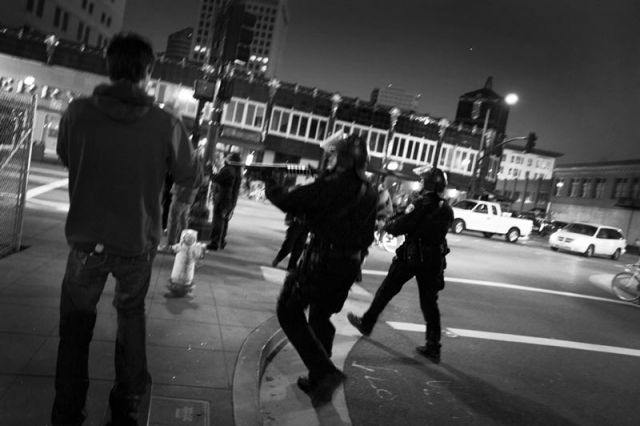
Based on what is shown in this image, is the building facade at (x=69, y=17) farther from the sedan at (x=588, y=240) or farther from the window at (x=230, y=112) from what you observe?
the sedan at (x=588, y=240)

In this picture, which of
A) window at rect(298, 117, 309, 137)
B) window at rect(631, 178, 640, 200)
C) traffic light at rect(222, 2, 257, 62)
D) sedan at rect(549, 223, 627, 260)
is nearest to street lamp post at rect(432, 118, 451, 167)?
window at rect(298, 117, 309, 137)

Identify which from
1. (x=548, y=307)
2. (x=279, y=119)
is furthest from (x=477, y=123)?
(x=548, y=307)

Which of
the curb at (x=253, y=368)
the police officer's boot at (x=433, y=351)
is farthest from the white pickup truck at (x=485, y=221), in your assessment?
the curb at (x=253, y=368)

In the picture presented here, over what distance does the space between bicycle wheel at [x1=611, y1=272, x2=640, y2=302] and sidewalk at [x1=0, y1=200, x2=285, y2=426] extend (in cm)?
842

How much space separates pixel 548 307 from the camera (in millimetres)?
9352

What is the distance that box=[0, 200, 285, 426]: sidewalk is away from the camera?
3109 millimetres

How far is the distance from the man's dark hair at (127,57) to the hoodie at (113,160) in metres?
0.06

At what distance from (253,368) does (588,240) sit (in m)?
24.8

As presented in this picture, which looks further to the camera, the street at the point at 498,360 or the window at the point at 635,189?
the window at the point at 635,189

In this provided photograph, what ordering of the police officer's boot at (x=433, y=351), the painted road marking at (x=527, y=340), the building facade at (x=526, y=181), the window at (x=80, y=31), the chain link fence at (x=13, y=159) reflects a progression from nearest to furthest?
1. the police officer's boot at (x=433, y=351)
2. the chain link fence at (x=13, y=159)
3. the painted road marking at (x=527, y=340)
4. the window at (x=80, y=31)
5. the building facade at (x=526, y=181)

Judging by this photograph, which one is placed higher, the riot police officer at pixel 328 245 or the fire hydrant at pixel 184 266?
the riot police officer at pixel 328 245

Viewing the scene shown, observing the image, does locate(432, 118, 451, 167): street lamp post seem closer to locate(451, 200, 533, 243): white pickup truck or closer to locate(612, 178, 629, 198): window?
locate(451, 200, 533, 243): white pickup truck

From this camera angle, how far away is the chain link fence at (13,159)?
579 cm

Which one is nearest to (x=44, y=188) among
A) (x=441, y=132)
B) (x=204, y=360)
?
(x=204, y=360)
